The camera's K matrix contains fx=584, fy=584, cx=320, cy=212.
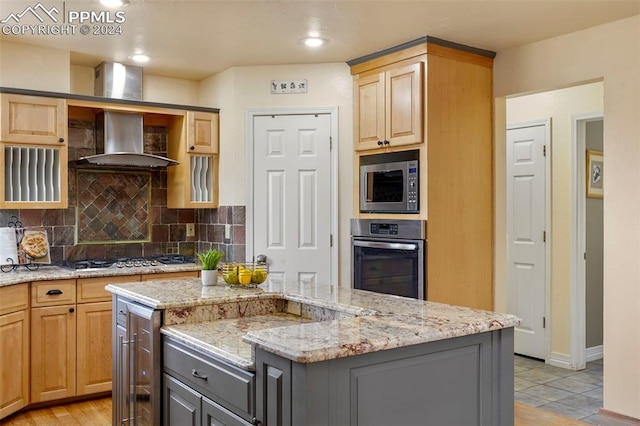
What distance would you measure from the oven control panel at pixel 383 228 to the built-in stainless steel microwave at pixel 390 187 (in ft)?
0.33

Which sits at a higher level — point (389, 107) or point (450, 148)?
point (389, 107)

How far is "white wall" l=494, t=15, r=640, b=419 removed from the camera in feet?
11.4

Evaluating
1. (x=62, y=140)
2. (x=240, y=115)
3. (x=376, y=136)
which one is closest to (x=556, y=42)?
(x=376, y=136)

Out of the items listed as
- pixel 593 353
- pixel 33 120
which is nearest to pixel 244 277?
pixel 33 120

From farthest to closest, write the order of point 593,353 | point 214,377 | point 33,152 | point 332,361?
point 593,353, point 33,152, point 214,377, point 332,361

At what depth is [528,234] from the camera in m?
5.22

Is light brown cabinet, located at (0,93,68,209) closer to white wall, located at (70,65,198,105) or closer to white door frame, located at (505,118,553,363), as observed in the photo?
white wall, located at (70,65,198,105)

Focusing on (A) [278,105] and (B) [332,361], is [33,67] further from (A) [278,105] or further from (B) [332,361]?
(B) [332,361]

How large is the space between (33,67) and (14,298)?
1.65 metres

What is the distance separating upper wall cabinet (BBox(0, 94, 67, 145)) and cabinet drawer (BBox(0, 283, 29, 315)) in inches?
40.3

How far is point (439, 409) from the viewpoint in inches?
78.2

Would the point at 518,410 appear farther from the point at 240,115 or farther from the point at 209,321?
the point at 240,115

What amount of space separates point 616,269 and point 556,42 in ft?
5.01

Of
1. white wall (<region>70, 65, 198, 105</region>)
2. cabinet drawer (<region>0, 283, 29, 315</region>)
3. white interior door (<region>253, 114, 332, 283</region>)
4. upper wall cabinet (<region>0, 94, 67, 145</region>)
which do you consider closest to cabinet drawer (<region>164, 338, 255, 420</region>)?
cabinet drawer (<region>0, 283, 29, 315</region>)
